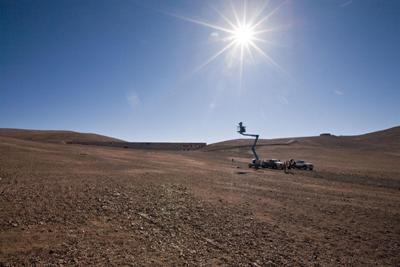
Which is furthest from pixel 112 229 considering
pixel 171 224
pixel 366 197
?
pixel 366 197

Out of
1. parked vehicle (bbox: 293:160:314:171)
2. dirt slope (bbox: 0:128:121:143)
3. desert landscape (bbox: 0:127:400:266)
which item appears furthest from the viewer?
dirt slope (bbox: 0:128:121:143)

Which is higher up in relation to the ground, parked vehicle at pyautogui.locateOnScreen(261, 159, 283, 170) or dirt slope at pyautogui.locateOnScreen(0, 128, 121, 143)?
dirt slope at pyautogui.locateOnScreen(0, 128, 121, 143)

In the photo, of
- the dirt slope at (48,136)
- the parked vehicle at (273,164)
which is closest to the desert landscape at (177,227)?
the parked vehicle at (273,164)

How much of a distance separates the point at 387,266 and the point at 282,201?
685 centimetres

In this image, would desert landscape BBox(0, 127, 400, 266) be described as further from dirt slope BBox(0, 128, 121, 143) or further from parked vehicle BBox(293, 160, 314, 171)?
dirt slope BBox(0, 128, 121, 143)

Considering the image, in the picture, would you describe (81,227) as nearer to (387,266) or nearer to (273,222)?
(273,222)

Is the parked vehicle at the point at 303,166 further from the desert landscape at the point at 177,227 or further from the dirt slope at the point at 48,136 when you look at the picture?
the dirt slope at the point at 48,136

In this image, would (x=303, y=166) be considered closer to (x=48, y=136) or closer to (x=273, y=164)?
(x=273, y=164)

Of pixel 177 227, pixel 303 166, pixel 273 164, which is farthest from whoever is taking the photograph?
pixel 303 166

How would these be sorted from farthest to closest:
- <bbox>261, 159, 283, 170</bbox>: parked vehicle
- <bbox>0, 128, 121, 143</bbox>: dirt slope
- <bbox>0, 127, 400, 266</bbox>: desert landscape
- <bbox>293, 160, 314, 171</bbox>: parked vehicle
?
<bbox>0, 128, 121, 143</bbox>: dirt slope, <bbox>293, 160, 314, 171</bbox>: parked vehicle, <bbox>261, 159, 283, 170</bbox>: parked vehicle, <bbox>0, 127, 400, 266</bbox>: desert landscape

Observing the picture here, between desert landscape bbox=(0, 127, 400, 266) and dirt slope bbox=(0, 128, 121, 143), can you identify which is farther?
dirt slope bbox=(0, 128, 121, 143)

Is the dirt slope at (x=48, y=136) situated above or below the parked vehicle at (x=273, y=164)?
above

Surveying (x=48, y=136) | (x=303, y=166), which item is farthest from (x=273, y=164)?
(x=48, y=136)

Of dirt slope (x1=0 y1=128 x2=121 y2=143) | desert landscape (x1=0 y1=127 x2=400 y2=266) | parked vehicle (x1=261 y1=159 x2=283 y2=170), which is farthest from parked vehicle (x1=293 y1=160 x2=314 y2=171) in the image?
dirt slope (x1=0 y1=128 x2=121 y2=143)
